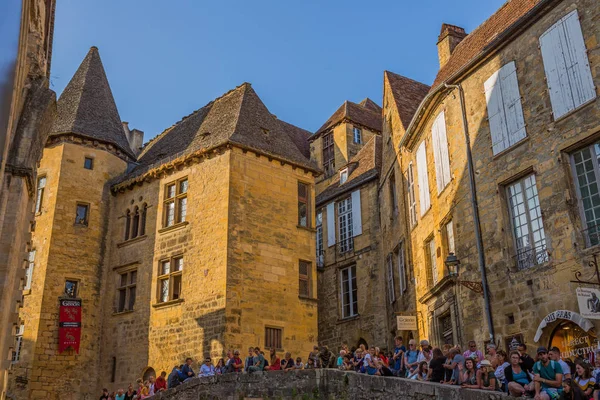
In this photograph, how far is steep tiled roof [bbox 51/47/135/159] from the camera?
2180 cm

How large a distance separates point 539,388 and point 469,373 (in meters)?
1.46

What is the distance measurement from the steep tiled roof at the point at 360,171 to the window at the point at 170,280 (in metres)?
7.78

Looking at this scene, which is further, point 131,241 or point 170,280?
point 131,241

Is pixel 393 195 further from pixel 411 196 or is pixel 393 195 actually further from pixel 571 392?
pixel 571 392

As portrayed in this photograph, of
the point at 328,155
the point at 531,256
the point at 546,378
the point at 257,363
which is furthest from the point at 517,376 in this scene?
the point at 328,155

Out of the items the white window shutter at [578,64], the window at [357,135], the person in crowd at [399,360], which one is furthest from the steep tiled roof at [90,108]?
the white window shutter at [578,64]

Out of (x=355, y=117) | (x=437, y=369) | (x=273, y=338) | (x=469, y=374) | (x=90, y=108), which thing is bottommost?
(x=469, y=374)

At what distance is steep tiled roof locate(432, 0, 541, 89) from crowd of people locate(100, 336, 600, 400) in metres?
7.38

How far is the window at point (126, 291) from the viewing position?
1988 cm

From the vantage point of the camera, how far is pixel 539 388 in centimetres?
725

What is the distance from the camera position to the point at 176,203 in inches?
771

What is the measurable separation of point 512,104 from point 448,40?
6.70 m

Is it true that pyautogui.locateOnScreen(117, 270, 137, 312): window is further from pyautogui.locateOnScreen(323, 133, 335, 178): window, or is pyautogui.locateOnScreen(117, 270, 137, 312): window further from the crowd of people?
pyautogui.locateOnScreen(323, 133, 335, 178): window

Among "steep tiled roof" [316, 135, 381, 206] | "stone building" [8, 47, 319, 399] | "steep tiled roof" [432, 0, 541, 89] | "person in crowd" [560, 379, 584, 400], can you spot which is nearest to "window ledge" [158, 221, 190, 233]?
"stone building" [8, 47, 319, 399]
